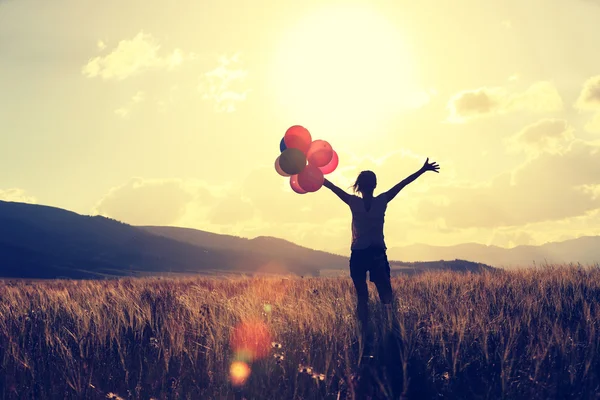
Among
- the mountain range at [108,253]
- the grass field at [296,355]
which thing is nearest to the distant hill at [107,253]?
the mountain range at [108,253]

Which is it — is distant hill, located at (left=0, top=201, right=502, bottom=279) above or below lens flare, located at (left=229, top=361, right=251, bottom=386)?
above

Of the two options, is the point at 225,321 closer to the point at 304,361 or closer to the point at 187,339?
the point at 187,339

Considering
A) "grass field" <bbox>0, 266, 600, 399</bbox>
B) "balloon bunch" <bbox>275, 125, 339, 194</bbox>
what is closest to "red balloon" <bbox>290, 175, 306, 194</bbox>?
"balloon bunch" <bbox>275, 125, 339, 194</bbox>

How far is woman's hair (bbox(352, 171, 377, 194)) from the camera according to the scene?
301 inches

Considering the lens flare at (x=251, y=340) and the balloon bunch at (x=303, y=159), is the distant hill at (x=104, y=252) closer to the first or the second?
the balloon bunch at (x=303, y=159)

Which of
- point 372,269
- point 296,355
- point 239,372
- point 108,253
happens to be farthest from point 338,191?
point 108,253

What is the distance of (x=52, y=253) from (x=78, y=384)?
4171 inches

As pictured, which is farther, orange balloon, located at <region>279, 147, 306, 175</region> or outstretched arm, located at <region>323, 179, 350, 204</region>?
orange balloon, located at <region>279, 147, 306, 175</region>

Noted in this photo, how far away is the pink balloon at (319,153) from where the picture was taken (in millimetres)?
8508

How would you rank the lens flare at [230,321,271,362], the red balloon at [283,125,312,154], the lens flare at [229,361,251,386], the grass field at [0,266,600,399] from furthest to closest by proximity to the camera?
1. the red balloon at [283,125,312,154]
2. the lens flare at [230,321,271,362]
3. the lens flare at [229,361,251,386]
4. the grass field at [0,266,600,399]

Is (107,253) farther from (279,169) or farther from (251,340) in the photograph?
(251,340)

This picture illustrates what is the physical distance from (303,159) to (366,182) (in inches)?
44.8

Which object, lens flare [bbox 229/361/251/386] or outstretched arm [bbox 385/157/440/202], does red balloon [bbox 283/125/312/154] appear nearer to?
outstretched arm [bbox 385/157/440/202]

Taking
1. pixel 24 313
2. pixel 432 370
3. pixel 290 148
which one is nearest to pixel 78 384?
pixel 432 370
